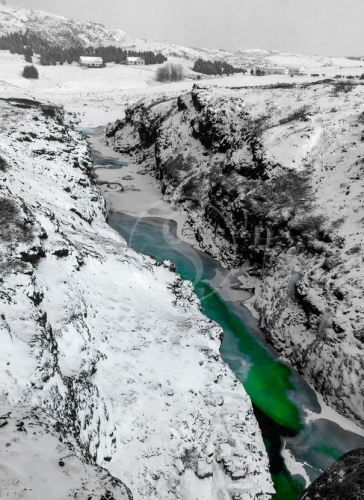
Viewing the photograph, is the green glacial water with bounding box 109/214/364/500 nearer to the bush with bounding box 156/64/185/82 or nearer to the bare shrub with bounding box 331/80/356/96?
the bare shrub with bounding box 331/80/356/96

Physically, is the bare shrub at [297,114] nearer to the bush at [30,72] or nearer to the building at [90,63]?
the bush at [30,72]

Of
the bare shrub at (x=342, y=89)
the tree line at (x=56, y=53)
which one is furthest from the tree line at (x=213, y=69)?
Result: the bare shrub at (x=342, y=89)

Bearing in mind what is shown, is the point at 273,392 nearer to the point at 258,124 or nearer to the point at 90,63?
the point at 258,124

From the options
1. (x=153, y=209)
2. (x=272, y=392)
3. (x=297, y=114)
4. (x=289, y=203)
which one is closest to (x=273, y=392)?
(x=272, y=392)

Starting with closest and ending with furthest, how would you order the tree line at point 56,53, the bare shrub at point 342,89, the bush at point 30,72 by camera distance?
the bare shrub at point 342,89, the bush at point 30,72, the tree line at point 56,53

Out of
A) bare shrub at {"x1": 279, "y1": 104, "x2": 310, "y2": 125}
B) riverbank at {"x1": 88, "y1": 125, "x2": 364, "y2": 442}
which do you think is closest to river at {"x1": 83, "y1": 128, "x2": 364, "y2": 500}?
riverbank at {"x1": 88, "y1": 125, "x2": 364, "y2": 442}

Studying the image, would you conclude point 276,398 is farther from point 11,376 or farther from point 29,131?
point 29,131
